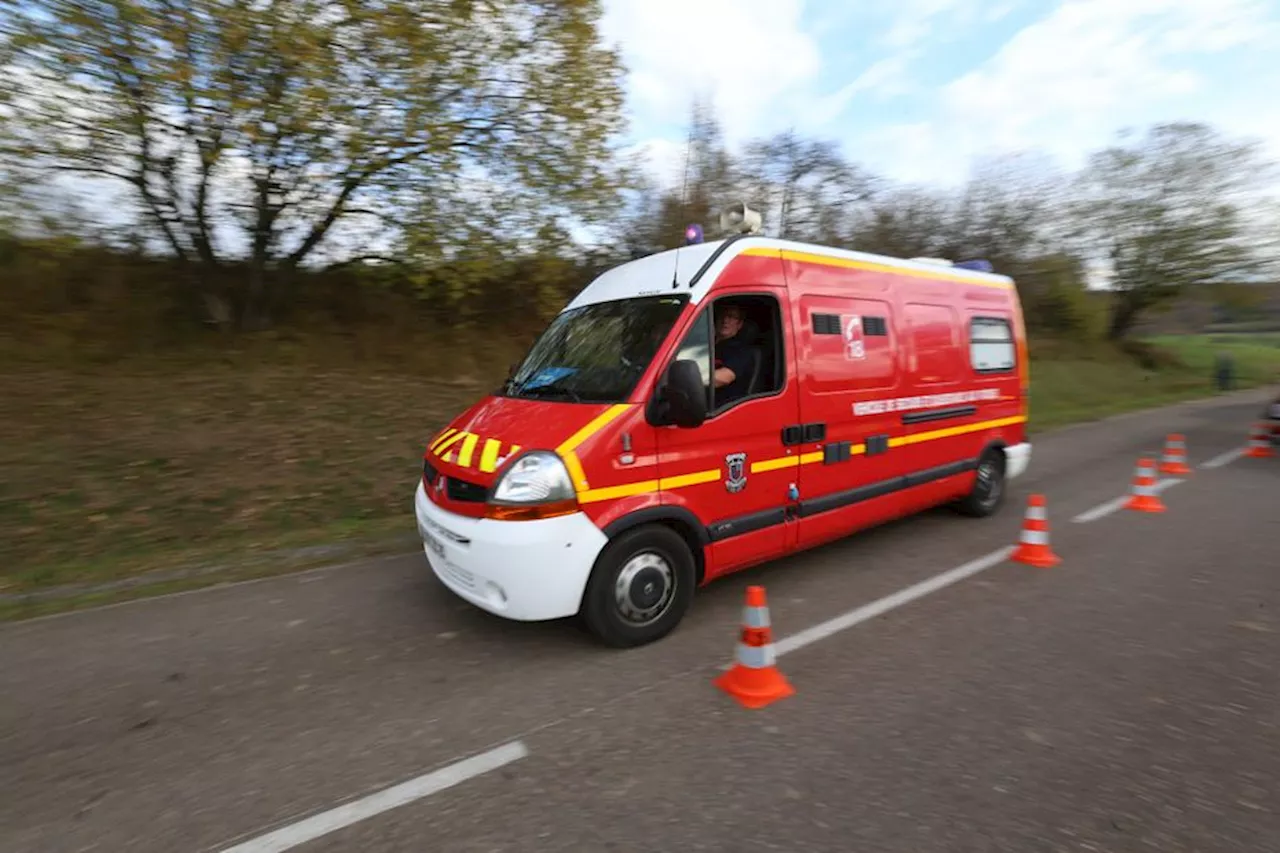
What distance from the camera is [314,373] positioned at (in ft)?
36.2

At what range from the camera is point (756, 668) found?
10.7 feet

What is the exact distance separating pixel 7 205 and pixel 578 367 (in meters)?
8.47

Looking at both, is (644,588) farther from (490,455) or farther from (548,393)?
(548,393)

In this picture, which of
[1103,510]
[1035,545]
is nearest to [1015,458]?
[1103,510]

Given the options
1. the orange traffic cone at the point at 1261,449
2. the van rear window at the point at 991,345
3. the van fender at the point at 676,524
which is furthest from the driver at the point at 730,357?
the orange traffic cone at the point at 1261,449

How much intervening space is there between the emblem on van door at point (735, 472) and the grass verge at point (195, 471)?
329 centimetres

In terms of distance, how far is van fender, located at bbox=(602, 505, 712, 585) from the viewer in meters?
3.65

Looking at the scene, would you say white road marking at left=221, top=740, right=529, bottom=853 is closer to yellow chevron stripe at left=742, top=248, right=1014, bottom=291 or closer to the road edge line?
yellow chevron stripe at left=742, top=248, right=1014, bottom=291

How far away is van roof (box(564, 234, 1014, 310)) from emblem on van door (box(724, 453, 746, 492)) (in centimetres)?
101

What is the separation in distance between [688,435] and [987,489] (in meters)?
4.27

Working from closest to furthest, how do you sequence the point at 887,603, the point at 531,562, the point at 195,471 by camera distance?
the point at 531,562, the point at 887,603, the point at 195,471

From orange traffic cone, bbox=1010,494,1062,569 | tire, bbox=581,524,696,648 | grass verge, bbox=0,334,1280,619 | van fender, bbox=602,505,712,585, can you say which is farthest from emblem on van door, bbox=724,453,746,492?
grass verge, bbox=0,334,1280,619

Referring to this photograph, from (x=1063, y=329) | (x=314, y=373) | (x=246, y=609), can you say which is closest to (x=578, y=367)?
(x=246, y=609)

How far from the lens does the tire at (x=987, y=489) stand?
6.52 meters
